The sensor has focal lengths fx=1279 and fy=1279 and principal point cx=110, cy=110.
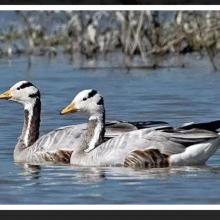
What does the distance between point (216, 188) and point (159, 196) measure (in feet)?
1.66

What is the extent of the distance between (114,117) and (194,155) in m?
1.76

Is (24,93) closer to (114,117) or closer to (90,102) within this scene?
(90,102)

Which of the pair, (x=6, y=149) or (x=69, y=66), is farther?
(x=69, y=66)

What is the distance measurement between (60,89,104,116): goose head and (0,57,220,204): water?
0.52 metres

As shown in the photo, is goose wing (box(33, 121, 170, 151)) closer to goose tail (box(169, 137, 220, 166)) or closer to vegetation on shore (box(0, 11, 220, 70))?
goose tail (box(169, 137, 220, 166))

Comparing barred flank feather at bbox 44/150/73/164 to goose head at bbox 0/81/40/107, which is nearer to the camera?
barred flank feather at bbox 44/150/73/164

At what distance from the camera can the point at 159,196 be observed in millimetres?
9570

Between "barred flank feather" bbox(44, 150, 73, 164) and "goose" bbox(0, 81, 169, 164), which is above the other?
"goose" bbox(0, 81, 169, 164)

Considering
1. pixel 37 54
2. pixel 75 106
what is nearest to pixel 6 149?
pixel 75 106

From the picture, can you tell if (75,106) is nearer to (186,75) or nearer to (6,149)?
(6,149)

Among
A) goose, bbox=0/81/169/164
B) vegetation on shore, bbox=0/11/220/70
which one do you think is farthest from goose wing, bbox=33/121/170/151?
vegetation on shore, bbox=0/11/220/70

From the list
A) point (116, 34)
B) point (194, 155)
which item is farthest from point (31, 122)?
point (116, 34)

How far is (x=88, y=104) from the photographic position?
1096 cm

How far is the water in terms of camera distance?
9.66 m
